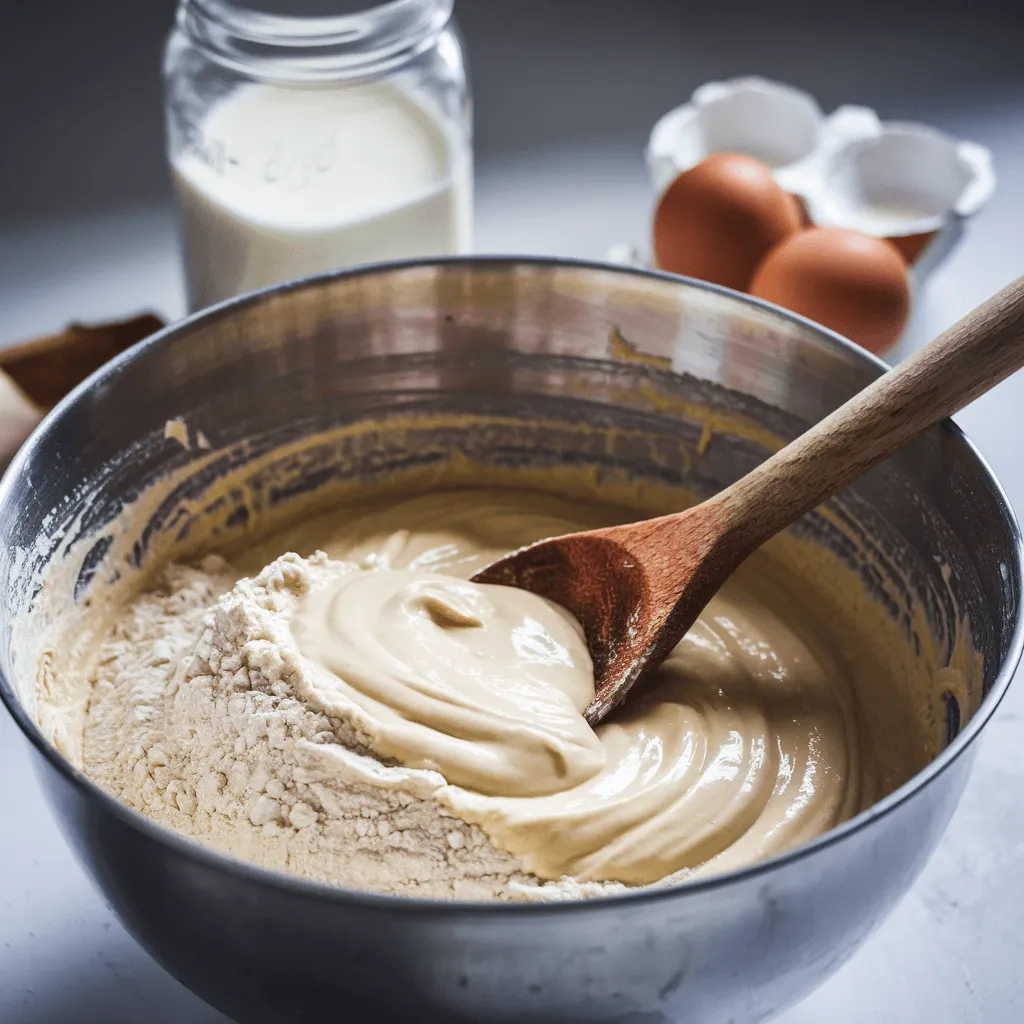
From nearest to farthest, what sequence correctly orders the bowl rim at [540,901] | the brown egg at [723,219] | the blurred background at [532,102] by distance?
1. the bowl rim at [540,901]
2. the brown egg at [723,219]
3. the blurred background at [532,102]

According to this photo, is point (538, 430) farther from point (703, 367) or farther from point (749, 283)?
point (749, 283)

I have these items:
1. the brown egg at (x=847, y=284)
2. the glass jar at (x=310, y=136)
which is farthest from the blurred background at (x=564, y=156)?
the glass jar at (x=310, y=136)

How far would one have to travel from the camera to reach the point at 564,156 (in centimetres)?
202

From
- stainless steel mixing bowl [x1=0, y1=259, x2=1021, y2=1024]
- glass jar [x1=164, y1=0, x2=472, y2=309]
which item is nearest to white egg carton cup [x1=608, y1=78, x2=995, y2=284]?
glass jar [x1=164, y1=0, x2=472, y2=309]

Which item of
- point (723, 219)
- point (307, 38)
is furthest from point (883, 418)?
point (307, 38)

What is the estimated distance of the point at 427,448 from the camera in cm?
137

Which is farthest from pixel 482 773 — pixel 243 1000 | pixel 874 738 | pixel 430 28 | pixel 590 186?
pixel 590 186

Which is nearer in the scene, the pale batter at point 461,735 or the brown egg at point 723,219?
the pale batter at point 461,735

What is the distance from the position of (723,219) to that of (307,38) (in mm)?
525

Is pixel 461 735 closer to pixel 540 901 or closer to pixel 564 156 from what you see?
pixel 540 901

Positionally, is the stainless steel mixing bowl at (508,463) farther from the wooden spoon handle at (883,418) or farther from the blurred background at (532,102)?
the blurred background at (532,102)

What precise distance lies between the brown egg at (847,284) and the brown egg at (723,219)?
83mm

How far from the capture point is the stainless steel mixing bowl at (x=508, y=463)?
0.74 m

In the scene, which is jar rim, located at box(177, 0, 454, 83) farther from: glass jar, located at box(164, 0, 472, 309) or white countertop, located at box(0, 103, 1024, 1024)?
white countertop, located at box(0, 103, 1024, 1024)
